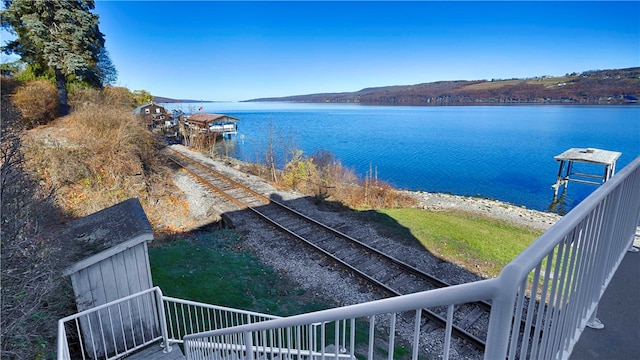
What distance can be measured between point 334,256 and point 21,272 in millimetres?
6587

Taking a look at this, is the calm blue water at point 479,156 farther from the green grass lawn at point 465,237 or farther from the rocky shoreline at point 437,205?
the green grass lawn at point 465,237

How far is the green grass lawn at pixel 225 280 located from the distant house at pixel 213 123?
32.6 metres

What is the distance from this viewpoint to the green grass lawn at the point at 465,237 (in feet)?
31.0

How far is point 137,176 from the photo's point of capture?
16.7m

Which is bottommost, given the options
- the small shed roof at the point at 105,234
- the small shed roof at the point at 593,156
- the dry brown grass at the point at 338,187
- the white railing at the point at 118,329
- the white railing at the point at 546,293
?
the dry brown grass at the point at 338,187

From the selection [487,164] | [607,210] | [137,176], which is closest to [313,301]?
[607,210]

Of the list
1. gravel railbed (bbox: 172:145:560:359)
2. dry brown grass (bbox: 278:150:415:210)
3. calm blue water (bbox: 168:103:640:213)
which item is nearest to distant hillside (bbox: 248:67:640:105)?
calm blue water (bbox: 168:103:640:213)

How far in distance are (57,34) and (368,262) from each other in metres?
25.4

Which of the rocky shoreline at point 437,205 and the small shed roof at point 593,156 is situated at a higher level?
the small shed roof at point 593,156

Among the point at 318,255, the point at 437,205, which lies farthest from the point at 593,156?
the point at 318,255

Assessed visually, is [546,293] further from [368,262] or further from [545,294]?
[368,262]

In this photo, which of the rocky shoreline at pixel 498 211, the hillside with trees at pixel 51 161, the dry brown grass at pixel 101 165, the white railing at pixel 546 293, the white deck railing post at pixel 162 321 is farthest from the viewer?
the rocky shoreline at pixel 498 211

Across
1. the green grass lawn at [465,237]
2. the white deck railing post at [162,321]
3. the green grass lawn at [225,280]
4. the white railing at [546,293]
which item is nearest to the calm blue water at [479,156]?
the green grass lawn at [465,237]

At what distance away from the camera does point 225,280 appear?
7.97 m
